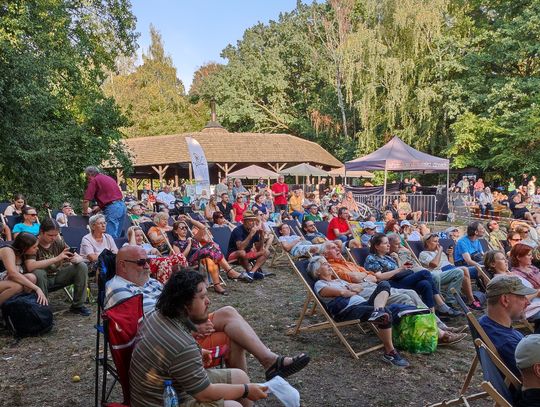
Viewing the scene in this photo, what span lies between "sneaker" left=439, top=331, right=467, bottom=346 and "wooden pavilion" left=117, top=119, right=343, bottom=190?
24193 millimetres

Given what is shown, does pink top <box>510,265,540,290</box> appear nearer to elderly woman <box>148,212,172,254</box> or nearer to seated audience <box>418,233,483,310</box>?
seated audience <box>418,233,483,310</box>

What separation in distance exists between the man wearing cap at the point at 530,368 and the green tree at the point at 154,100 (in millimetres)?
38531

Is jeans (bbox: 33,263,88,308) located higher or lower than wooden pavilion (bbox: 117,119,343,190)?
lower

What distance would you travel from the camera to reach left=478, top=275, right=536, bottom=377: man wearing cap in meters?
3.14

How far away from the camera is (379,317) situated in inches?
173

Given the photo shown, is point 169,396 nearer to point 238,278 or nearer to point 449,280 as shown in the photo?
point 449,280

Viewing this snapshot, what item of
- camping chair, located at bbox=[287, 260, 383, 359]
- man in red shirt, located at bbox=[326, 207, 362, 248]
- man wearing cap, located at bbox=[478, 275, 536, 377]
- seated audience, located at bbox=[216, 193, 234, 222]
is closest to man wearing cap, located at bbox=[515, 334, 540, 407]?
man wearing cap, located at bbox=[478, 275, 536, 377]

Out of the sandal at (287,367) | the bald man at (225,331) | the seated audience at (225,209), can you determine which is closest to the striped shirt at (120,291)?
the bald man at (225,331)

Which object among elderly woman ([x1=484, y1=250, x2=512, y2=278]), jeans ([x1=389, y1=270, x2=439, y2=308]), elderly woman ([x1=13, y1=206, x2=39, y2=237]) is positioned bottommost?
jeans ([x1=389, y1=270, x2=439, y2=308])

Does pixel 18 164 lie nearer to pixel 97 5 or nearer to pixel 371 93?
pixel 97 5

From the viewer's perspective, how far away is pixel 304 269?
5.50m

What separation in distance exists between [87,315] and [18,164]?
7.04 meters

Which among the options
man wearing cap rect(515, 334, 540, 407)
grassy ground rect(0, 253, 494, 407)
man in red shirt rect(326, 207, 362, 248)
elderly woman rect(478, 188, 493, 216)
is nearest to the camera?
man wearing cap rect(515, 334, 540, 407)

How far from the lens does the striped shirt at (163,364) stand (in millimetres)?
2500
